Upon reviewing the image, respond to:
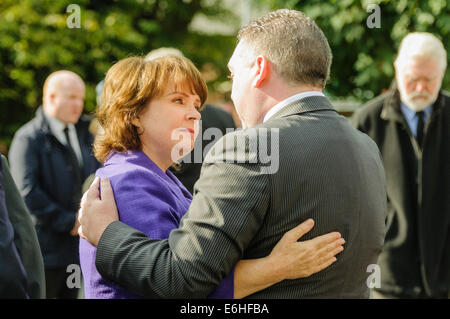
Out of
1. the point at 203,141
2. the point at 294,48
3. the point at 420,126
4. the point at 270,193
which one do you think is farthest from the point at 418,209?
the point at 270,193

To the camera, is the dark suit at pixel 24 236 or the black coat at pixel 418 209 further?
the black coat at pixel 418 209

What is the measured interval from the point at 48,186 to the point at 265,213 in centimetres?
391

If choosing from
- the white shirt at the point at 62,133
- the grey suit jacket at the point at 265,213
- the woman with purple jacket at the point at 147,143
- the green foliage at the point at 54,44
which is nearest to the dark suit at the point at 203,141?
the woman with purple jacket at the point at 147,143

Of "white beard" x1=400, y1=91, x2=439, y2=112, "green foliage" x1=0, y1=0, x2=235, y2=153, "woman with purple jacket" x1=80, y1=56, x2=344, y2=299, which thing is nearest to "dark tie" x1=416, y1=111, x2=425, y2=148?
"white beard" x1=400, y1=91, x2=439, y2=112

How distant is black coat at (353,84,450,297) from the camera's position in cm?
461

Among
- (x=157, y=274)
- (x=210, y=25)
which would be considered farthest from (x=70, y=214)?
(x=210, y=25)

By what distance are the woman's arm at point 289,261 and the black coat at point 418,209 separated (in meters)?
2.85

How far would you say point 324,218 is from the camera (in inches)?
77.4

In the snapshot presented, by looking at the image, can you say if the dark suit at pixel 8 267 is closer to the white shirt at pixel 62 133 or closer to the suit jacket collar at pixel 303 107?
the suit jacket collar at pixel 303 107

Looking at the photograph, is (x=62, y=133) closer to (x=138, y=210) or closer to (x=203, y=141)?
(x=203, y=141)

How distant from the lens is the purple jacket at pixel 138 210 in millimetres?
2094

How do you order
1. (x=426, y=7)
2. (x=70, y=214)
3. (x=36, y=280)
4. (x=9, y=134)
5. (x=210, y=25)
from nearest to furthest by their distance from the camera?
(x=36, y=280) → (x=70, y=214) → (x=426, y=7) → (x=9, y=134) → (x=210, y=25)
